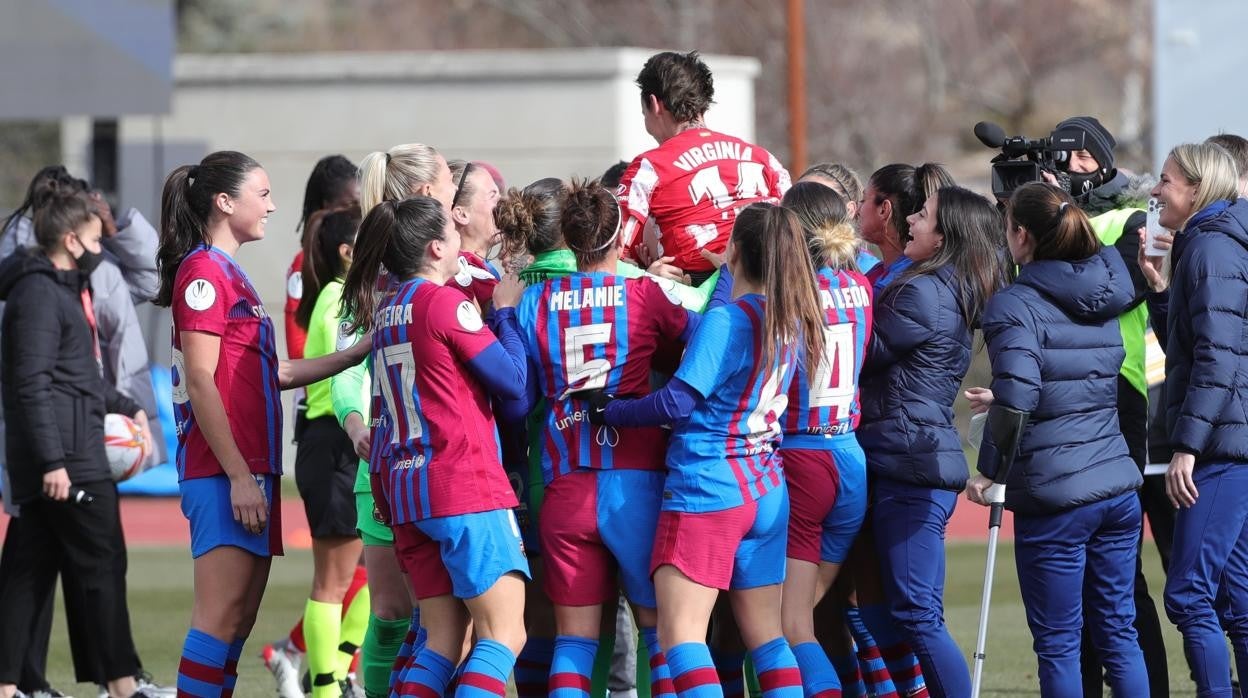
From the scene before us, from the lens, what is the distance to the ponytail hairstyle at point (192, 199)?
5523 mm

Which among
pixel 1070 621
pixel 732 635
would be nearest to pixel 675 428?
pixel 732 635

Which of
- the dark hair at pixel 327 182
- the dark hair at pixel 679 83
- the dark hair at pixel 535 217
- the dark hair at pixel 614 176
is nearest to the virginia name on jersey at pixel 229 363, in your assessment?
the dark hair at pixel 535 217

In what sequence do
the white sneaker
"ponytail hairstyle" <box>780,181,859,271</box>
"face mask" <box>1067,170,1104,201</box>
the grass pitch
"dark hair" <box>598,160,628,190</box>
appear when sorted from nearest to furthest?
"ponytail hairstyle" <box>780,181,859,271</box>
"face mask" <box>1067,170,1104,201</box>
"dark hair" <box>598,160,628,190</box>
the white sneaker
the grass pitch

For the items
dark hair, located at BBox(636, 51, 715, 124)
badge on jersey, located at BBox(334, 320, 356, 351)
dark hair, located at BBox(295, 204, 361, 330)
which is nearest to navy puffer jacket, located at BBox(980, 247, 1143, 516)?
dark hair, located at BBox(636, 51, 715, 124)

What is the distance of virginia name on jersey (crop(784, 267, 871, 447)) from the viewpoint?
5.37m

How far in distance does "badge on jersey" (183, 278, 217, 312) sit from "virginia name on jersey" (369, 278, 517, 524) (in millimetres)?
606

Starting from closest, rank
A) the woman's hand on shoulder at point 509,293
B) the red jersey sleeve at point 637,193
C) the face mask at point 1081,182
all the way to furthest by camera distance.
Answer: the woman's hand on shoulder at point 509,293 → the red jersey sleeve at point 637,193 → the face mask at point 1081,182

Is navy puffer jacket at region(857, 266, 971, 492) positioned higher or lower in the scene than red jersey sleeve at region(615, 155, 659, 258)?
lower

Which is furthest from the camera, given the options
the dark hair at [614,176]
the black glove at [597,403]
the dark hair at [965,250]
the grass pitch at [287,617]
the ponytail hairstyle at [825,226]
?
the grass pitch at [287,617]

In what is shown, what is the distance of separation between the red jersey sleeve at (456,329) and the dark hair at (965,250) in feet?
4.72

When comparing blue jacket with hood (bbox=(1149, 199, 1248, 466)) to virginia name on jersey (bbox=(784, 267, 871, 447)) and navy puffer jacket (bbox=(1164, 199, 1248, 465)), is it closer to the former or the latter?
navy puffer jacket (bbox=(1164, 199, 1248, 465))

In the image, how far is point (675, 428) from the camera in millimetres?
5207

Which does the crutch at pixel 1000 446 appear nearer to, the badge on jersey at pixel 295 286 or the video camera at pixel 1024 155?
the video camera at pixel 1024 155

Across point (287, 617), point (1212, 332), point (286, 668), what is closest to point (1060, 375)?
point (1212, 332)
